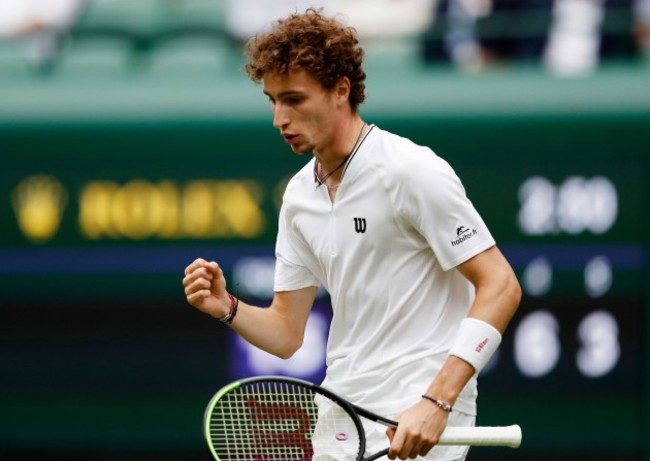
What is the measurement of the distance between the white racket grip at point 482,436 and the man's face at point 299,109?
71cm

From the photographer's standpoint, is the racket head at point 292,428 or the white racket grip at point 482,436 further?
the racket head at point 292,428

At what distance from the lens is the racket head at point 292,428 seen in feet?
12.7

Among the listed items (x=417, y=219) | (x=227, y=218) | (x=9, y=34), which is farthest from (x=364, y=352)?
(x=9, y=34)

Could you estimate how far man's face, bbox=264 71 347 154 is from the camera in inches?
152

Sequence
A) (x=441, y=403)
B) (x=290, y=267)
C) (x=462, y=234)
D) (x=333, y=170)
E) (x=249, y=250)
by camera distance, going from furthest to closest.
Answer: (x=249, y=250) < (x=290, y=267) < (x=333, y=170) < (x=462, y=234) < (x=441, y=403)

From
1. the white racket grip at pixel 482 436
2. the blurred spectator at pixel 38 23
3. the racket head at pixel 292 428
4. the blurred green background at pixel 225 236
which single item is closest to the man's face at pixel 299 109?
the racket head at pixel 292 428

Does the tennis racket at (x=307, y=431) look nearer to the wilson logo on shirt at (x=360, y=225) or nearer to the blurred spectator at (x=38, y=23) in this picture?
the wilson logo on shirt at (x=360, y=225)

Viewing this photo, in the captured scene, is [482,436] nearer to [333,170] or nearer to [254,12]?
[333,170]

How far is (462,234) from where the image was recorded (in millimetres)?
3771

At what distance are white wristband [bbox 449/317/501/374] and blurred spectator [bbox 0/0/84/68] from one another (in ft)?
14.4

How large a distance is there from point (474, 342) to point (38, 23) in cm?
464

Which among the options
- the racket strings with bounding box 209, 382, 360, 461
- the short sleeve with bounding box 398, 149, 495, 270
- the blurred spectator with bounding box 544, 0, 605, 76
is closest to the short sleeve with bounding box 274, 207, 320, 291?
the racket strings with bounding box 209, 382, 360, 461

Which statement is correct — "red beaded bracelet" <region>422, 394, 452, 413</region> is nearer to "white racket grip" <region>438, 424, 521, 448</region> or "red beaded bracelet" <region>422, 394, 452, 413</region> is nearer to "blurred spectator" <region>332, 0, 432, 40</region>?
"white racket grip" <region>438, 424, 521, 448</region>

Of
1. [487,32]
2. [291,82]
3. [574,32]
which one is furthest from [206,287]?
[574,32]
